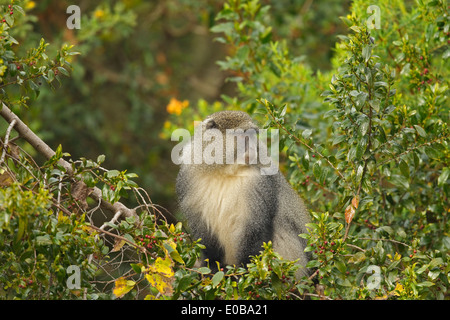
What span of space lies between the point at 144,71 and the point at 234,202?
653 centimetres

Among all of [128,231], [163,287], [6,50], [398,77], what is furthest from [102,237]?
[398,77]

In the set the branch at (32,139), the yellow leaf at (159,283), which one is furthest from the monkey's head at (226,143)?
the yellow leaf at (159,283)

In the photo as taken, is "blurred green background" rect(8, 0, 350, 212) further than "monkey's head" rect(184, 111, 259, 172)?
Yes

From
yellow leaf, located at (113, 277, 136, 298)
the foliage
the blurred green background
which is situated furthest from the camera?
the blurred green background

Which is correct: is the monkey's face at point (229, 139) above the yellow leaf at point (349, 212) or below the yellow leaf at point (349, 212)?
above

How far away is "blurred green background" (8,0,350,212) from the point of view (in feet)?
25.3

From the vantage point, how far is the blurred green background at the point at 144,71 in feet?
25.3

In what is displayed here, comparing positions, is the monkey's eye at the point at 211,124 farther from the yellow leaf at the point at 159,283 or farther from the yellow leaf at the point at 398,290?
the yellow leaf at the point at 398,290

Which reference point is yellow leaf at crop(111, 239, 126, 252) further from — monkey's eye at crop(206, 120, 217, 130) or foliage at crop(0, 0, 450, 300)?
monkey's eye at crop(206, 120, 217, 130)

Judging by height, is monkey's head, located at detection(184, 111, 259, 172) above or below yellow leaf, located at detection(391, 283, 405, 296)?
above

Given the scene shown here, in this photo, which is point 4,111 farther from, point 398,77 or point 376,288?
point 398,77

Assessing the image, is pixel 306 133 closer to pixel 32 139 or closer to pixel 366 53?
pixel 366 53

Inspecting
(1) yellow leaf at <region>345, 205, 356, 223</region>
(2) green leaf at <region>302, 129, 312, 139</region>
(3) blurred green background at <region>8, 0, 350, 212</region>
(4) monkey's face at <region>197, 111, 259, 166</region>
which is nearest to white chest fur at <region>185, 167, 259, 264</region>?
(4) monkey's face at <region>197, 111, 259, 166</region>

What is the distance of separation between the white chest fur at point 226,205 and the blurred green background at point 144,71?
141 inches
